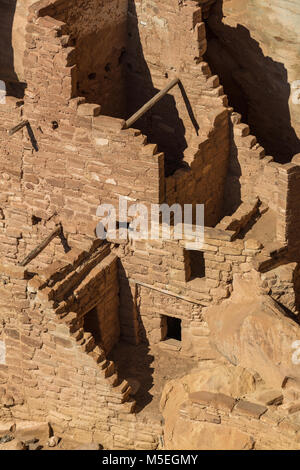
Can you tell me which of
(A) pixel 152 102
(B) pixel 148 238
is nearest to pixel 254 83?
(A) pixel 152 102

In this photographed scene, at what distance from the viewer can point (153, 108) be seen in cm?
3472

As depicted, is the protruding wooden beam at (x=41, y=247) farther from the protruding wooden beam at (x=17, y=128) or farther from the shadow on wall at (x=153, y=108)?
the shadow on wall at (x=153, y=108)

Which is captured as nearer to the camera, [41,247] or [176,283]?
[176,283]

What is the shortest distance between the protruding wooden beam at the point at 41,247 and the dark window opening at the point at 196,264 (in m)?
2.70

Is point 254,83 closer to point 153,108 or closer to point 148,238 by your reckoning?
point 153,108

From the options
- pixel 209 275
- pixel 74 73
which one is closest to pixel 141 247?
pixel 209 275

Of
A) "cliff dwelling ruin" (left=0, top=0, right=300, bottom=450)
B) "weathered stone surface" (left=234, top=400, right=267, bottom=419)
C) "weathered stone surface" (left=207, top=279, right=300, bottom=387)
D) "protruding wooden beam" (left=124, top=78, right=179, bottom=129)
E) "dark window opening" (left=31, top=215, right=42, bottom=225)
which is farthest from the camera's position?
"dark window opening" (left=31, top=215, right=42, bottom=225)

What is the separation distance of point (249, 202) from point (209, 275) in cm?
248

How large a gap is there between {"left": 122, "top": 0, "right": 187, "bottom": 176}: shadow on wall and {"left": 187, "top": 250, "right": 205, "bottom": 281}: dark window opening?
6.07 feet

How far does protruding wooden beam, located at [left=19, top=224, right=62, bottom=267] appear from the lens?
105 feet

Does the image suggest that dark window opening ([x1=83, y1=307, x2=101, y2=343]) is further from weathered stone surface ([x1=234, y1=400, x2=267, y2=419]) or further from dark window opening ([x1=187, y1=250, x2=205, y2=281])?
weathered stone surface ([x1=234, y1=400, x2=267, y2=419])

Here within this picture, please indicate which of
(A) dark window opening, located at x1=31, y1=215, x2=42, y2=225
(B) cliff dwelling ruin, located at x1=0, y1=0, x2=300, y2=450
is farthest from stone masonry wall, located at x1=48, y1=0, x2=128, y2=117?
(A) dark window opening, located at x1=31, y1=215, x2=42, y2=225

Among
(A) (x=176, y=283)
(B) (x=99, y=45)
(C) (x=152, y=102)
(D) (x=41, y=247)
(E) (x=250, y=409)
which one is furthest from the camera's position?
(B) (x=99, y=45)

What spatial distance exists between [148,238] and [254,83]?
471 cm
